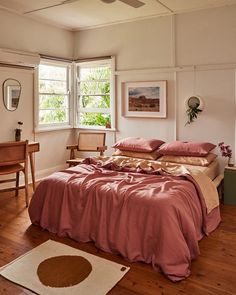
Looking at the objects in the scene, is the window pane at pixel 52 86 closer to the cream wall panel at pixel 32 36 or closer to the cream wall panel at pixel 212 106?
the cream wall panel at pixel 32 36

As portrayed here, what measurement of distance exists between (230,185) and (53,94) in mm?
3323

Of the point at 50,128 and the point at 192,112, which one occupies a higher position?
the point at 192,112

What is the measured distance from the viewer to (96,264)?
2.51 m

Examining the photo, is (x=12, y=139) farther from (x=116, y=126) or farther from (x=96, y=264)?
(x=96, y=264)

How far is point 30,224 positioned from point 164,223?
1.66 metres

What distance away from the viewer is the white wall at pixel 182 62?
427 cm

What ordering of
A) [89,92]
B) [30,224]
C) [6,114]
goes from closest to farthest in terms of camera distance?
[30,224] → [6,114] → [89,92]

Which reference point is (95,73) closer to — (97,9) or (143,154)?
(97,9)

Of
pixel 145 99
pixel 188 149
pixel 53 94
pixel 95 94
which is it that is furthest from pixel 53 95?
pixel 188 149

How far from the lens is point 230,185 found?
3943mm

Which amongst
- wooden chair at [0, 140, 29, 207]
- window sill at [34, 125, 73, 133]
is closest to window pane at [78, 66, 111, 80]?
window sill at [34, 125, 73, 133]

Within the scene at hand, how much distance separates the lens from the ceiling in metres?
4.11

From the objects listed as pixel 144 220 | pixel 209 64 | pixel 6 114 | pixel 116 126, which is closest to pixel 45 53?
pixel 6 114

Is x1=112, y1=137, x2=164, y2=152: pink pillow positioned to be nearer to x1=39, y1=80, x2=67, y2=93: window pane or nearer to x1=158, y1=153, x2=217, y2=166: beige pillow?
x1=158, y1=153, x2=217, y2=166: beige pillow
